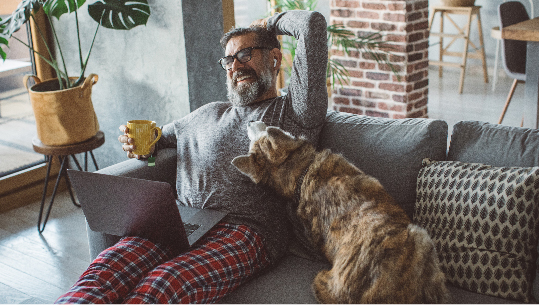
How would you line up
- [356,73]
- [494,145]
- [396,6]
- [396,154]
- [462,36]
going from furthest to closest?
[462,36]
[356,73]
[396,6]
[396,154]
[494,145]

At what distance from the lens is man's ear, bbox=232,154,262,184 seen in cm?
165

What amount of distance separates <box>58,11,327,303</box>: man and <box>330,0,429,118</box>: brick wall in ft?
6.27

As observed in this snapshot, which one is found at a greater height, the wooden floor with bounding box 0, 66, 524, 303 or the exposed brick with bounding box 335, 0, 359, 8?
the exposed brick with bounding box 335, 0, 359, 8

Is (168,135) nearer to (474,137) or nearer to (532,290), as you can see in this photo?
(474,137)

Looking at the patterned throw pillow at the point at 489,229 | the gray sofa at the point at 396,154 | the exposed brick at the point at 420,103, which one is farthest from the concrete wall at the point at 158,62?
the exposed brick at the point at 420,103

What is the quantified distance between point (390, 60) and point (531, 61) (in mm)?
972

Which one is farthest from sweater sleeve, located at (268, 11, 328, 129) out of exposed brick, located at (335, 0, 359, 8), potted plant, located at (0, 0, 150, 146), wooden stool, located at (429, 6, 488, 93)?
wooden stool, located at (429, 6, 488, 93)

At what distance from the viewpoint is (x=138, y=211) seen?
170 cm

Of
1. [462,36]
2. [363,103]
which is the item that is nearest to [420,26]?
[363,103]

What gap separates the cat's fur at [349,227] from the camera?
1.39 metres

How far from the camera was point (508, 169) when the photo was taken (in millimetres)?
1667

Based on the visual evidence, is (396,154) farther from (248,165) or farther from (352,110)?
(352,110)

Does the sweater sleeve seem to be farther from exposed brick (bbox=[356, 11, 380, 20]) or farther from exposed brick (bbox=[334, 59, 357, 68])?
exposed brick (bbox=[334, 59, 357, 68])

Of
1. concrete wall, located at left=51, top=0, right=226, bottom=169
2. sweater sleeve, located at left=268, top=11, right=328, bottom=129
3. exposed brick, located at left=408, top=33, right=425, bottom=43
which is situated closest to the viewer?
sweater sleeve, located at left=268, top=11, right=328, bottom=129
